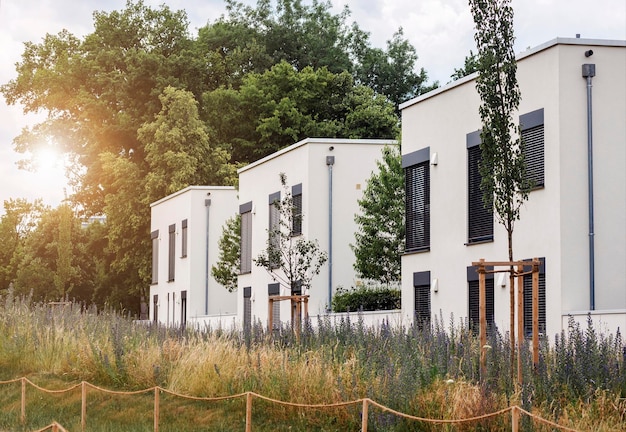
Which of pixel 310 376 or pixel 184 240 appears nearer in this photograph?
pixel 310 376

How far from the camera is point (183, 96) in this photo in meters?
62.5

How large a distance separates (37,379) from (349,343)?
7416 mm

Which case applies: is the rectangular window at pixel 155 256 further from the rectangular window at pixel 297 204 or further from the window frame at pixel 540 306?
the window frame at pixel 540 306

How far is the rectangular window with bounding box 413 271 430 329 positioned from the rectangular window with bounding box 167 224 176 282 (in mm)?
24502

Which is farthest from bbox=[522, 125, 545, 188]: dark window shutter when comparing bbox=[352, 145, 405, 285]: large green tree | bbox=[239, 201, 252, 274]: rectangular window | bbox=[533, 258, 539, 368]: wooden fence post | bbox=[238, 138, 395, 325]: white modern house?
bbox=[239, 201, 252, 274]: rectangular window

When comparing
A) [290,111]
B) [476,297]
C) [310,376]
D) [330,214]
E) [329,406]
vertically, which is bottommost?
[329,406]

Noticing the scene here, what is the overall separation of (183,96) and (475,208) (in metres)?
36.4

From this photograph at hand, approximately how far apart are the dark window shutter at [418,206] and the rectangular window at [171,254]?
2360cm

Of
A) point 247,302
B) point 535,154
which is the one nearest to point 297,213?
point 247,302

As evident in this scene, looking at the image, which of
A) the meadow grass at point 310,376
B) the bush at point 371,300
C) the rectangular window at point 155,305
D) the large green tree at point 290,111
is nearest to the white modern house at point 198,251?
the rectangular window at point 155,305

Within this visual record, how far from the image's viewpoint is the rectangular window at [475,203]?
27500mm

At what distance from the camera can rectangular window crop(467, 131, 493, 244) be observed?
27.5 m

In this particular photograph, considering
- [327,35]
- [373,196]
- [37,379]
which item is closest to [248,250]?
[373,196]

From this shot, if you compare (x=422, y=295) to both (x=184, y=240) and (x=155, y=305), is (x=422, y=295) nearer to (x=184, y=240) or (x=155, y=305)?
(x=184, y=240)
